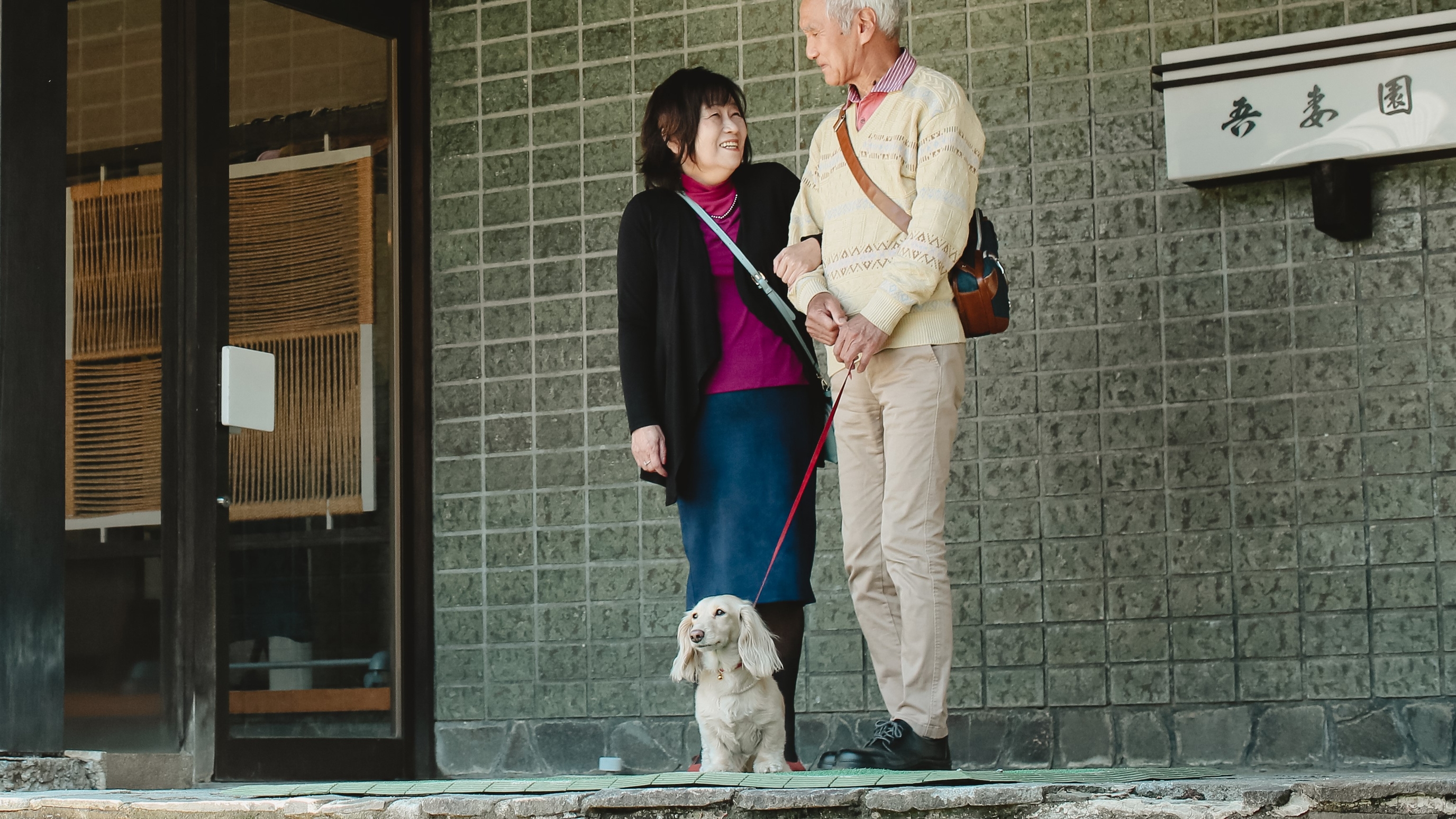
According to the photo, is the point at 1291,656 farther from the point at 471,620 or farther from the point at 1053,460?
the point at 471,620

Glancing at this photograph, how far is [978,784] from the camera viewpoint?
277 centimetres

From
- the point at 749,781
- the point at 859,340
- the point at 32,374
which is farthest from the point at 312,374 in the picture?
the point at 749,781

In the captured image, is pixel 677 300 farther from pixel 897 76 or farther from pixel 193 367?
pixel 193 367

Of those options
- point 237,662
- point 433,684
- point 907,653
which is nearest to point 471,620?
point 433,684

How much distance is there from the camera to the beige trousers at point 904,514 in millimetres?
3785

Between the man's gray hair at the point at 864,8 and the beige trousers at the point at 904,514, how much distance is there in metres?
0.80

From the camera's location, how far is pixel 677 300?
14.0 ft

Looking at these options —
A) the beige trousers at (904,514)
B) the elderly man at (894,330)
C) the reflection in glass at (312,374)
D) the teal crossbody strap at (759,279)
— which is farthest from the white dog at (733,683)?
the reflection in glass at (312,374)

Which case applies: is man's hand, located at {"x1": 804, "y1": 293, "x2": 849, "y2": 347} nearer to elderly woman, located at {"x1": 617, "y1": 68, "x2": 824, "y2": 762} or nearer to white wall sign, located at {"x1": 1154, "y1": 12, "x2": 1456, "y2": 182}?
elderly woman, located at {"x1": 617, "y1": 68, "x2": 824, "y2": 762}

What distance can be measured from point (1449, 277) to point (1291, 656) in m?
1.20

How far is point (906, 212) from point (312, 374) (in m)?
2.48

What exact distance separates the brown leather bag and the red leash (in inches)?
12.4

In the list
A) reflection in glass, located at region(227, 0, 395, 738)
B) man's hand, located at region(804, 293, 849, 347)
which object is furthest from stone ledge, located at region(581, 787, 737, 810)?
reflection in glass, located at region(227, 0, 395, 738)

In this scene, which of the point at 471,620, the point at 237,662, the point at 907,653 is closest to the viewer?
the point at 907,653
